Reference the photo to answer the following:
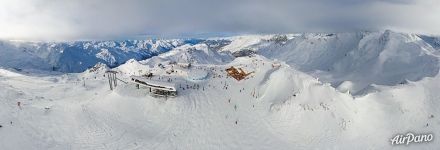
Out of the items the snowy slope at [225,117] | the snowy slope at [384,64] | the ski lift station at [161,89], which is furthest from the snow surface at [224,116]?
the snowy slope at [384,64]

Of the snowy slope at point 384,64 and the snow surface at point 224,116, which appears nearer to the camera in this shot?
the snow surface at point 224,116

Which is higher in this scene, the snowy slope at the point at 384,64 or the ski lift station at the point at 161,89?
the ski lift station at the point at 161,89

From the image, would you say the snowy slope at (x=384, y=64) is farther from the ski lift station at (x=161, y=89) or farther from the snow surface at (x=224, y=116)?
the ski lift station at (x=161, y=89)

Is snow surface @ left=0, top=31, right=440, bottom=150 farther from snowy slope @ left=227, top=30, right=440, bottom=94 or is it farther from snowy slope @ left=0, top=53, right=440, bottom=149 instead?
snowy slope @ left=227, top=30, right=440, bottom=94

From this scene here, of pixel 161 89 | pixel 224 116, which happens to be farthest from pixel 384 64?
pixel 161 89

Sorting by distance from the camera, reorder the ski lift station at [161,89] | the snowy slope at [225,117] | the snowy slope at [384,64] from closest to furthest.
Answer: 1. the snowy slope at [225,117]
2. the ski lift station at [161,89]
3. the snowy slope at [384,64]

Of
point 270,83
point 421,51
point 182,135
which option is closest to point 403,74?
point 421,51

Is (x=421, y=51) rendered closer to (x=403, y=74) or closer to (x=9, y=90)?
(x=403, y=74)

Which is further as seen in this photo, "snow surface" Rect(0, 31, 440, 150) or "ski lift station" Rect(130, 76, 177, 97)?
"ski lift station" Rect(130, 76, 177, 97)

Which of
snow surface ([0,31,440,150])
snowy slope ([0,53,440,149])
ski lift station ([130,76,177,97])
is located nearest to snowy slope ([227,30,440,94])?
snow surface ([0,31,440,150])

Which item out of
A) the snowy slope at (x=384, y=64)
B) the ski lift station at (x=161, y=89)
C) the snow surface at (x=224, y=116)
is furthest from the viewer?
the snowy slope at (x=384, y=64)

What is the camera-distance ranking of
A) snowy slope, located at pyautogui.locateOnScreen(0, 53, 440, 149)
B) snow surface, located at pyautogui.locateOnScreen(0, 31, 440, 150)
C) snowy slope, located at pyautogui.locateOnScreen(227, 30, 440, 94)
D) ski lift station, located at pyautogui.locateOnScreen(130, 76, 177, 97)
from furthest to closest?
1. snowy slope, located at pyautogui.locateOnScreen(227, 30, 440, 94)
2. ski lift station, located at pyautogui.locateOnScreen(130, 76, 177, 97)
3. snow surface, located at pyautogui.locateOnScreen(0, 31, 440, 150)
4. snowy slope, located at pyautogui.locateOnScreen(0, 53, 440, 149)
